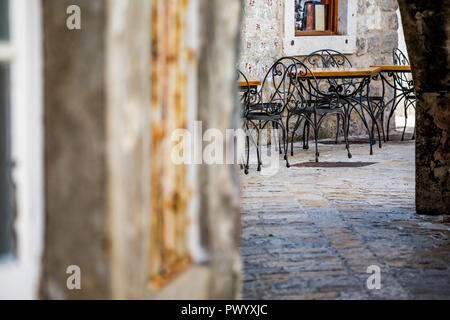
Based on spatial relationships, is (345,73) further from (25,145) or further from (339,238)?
(25,145)

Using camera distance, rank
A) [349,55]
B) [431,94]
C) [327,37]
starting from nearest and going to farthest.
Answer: [431,94] < [327,37] < [349,55]

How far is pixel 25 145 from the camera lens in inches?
58.3

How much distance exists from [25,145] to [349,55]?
23.1ft

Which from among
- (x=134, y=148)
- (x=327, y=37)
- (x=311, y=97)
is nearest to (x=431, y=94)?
(x=134, y=148)

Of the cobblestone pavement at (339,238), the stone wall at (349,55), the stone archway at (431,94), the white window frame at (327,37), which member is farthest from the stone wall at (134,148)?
the white window frame at (327,37)

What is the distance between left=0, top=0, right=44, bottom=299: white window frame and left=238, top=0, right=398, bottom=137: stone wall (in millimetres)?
5942

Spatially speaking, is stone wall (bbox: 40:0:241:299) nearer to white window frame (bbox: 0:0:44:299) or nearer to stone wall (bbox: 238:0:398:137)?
white window frame (bbox: 0:0:44:299)

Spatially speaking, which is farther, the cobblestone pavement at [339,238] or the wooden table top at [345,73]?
the wooden table top at [345,73]

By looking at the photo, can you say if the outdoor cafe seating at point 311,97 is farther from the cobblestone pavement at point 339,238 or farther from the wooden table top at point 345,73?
the cobblestone pavement at point 339,238

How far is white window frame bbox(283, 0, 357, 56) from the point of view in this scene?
779 centimetres

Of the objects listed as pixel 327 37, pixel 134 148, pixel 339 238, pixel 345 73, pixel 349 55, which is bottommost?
pixel 339 238

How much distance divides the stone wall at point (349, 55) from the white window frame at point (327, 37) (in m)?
0.06

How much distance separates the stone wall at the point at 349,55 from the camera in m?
7.41

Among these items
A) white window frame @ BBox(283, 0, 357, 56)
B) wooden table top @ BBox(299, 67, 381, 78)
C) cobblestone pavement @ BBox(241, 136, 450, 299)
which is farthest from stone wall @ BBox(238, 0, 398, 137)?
cobblestone pavement @ BBox(241, 136, 450, 299)
